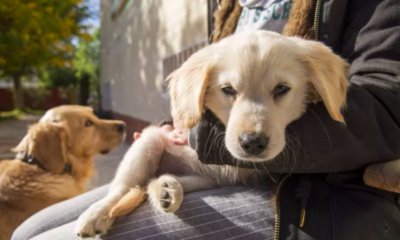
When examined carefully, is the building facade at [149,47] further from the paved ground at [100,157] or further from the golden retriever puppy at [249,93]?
the golden retriever puppy at [249,93]

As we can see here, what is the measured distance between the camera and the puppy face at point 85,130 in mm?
3195

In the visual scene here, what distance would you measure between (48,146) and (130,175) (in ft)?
4.66

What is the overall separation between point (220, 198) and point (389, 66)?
2.69ft

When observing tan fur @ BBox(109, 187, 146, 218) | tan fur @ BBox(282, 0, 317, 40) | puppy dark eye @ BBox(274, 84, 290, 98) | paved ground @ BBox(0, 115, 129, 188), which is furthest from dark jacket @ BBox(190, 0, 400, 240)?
paved ground @ BBox(0, 115, 129, 188)

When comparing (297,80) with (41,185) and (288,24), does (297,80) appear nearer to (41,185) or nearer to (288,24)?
(288,24)

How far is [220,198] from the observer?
4.77ft

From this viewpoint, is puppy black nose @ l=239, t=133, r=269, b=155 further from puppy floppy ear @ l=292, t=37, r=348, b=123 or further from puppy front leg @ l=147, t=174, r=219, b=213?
puppy front leg @ l=147, t=174, r=219, b=213

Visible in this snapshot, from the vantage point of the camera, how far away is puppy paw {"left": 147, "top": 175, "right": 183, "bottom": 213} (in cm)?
139

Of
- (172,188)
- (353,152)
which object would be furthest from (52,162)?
(353,152)

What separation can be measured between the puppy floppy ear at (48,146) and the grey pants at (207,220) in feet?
4.88

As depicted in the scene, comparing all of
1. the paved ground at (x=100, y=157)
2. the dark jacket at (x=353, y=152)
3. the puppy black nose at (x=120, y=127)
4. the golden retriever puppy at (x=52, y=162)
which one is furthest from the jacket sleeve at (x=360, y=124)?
the paved ground at (x=100, y=157)

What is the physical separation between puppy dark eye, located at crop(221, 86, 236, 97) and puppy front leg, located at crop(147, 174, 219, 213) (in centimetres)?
43

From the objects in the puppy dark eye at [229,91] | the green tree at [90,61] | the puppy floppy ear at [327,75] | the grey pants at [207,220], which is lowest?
the green tree at [90,61]

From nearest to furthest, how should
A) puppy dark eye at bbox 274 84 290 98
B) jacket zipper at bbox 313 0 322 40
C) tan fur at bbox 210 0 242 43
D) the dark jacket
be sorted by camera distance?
the dark jacket, puppy dark eye at bbox 274 84 290 98, jacket zipper at bbox 313 0 322 40, tan fur at bbox 210 0 242 43
